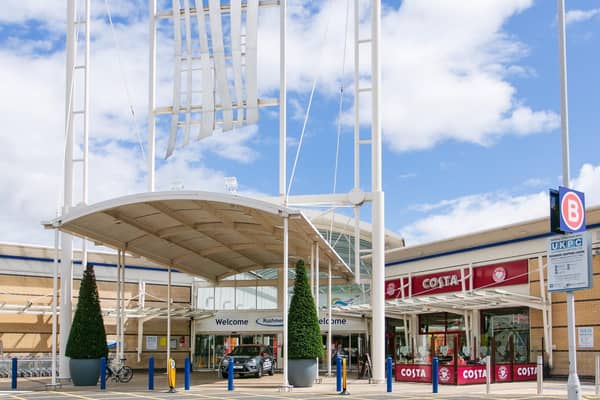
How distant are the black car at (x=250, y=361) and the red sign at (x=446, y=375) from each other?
8083 mm

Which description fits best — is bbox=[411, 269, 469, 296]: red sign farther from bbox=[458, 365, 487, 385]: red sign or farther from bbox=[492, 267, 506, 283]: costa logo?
bbox=[458, 365, 487, 385]: red sign

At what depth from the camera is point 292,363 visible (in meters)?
24.9

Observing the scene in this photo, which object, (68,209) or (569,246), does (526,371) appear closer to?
(569,246)

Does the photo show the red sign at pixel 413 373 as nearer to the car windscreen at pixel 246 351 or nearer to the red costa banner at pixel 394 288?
the car windscreen at pixel 246 351

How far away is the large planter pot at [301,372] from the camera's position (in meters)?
24.8

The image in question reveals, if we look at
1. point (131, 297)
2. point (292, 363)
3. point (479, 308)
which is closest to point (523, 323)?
point (479, 308)

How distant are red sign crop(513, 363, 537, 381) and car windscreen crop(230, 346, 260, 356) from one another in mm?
10585

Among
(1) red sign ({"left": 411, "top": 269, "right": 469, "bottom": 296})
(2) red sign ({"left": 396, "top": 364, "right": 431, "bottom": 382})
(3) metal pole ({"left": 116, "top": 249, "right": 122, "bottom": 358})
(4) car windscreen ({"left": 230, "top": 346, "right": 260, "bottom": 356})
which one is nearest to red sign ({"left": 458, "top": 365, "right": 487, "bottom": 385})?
(2) red sign ({"left": 396, "top": 364, "right": 431, "bottom": 382})

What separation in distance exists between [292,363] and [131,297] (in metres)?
18.2

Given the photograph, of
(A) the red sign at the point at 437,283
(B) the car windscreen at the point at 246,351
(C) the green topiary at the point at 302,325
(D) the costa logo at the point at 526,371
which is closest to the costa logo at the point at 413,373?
(D) the costa logo at the point at 526,371

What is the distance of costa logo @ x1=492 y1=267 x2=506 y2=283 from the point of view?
111ft

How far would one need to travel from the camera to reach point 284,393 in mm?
23125

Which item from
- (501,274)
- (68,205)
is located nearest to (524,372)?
(501,274)

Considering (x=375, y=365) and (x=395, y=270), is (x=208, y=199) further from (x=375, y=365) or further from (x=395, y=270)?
(x=395, y=270)
